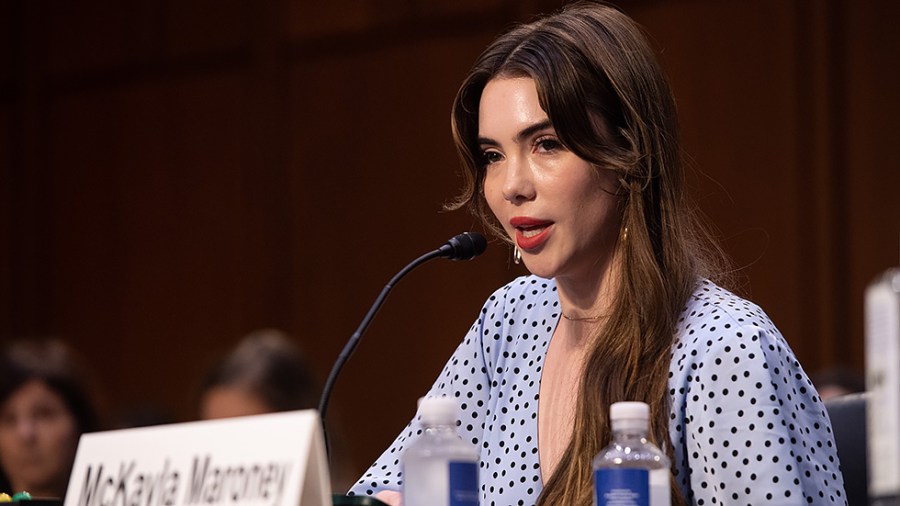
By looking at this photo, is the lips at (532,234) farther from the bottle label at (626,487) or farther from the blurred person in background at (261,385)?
the blurred person in background at (261,385)

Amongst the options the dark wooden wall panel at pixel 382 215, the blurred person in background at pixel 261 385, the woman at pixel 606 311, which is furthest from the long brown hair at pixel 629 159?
the dark wooden wall panel at pixel 382 215

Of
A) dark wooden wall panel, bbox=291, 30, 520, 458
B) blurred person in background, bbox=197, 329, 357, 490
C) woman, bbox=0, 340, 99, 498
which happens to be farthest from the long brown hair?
dark wooden wall panel, bbox=291, 30, 520, 458

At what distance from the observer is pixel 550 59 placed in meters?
2.16

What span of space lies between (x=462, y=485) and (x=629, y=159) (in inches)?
32.2

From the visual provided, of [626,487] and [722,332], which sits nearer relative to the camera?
[626,487]

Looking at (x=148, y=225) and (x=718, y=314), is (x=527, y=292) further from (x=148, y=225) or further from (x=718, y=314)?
(x=148, y=225)

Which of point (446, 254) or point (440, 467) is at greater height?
point (446, 254)

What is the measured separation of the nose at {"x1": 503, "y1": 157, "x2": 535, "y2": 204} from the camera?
211 cm

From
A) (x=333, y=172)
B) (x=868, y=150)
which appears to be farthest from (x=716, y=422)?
(x=333, y=172)

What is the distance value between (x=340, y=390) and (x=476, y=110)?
3.23m

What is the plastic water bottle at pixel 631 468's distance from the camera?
1.42 metres

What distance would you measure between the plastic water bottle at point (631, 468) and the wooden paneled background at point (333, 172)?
10.0 ft

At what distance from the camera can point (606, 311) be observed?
221 cm

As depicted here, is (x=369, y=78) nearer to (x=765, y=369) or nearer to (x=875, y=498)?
(x=765, y=369)
